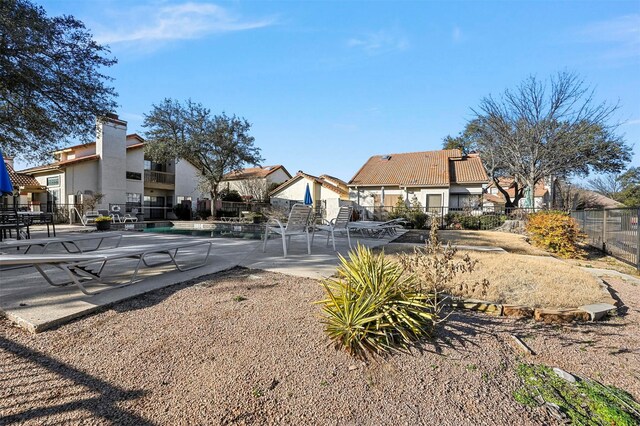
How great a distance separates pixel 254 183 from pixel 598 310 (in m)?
28.8

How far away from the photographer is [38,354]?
2.11 m

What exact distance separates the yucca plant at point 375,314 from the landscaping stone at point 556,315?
4.44 ft

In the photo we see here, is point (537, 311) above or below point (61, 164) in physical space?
below

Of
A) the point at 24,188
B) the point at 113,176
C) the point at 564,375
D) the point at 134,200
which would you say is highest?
the point at 113,176

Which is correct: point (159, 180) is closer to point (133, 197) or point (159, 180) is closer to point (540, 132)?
point (133, 197)

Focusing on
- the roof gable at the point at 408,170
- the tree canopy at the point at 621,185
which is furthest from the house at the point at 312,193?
the tree canopy at the point at 621,185

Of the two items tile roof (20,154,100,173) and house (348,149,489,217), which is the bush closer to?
house (348,149,489,217)

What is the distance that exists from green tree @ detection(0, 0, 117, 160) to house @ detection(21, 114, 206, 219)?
6609 millimetres

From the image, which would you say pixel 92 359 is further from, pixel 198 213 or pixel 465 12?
pixel 198 213

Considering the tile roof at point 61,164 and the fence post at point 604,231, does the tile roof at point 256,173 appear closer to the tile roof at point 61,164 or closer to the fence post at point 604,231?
the tile roof at point 61,164

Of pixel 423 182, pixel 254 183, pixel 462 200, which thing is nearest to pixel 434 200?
pixel 423 182

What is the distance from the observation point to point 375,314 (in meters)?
2.28

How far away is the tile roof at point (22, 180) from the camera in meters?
20.0

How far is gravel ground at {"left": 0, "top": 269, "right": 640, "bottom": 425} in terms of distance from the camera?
164cm
